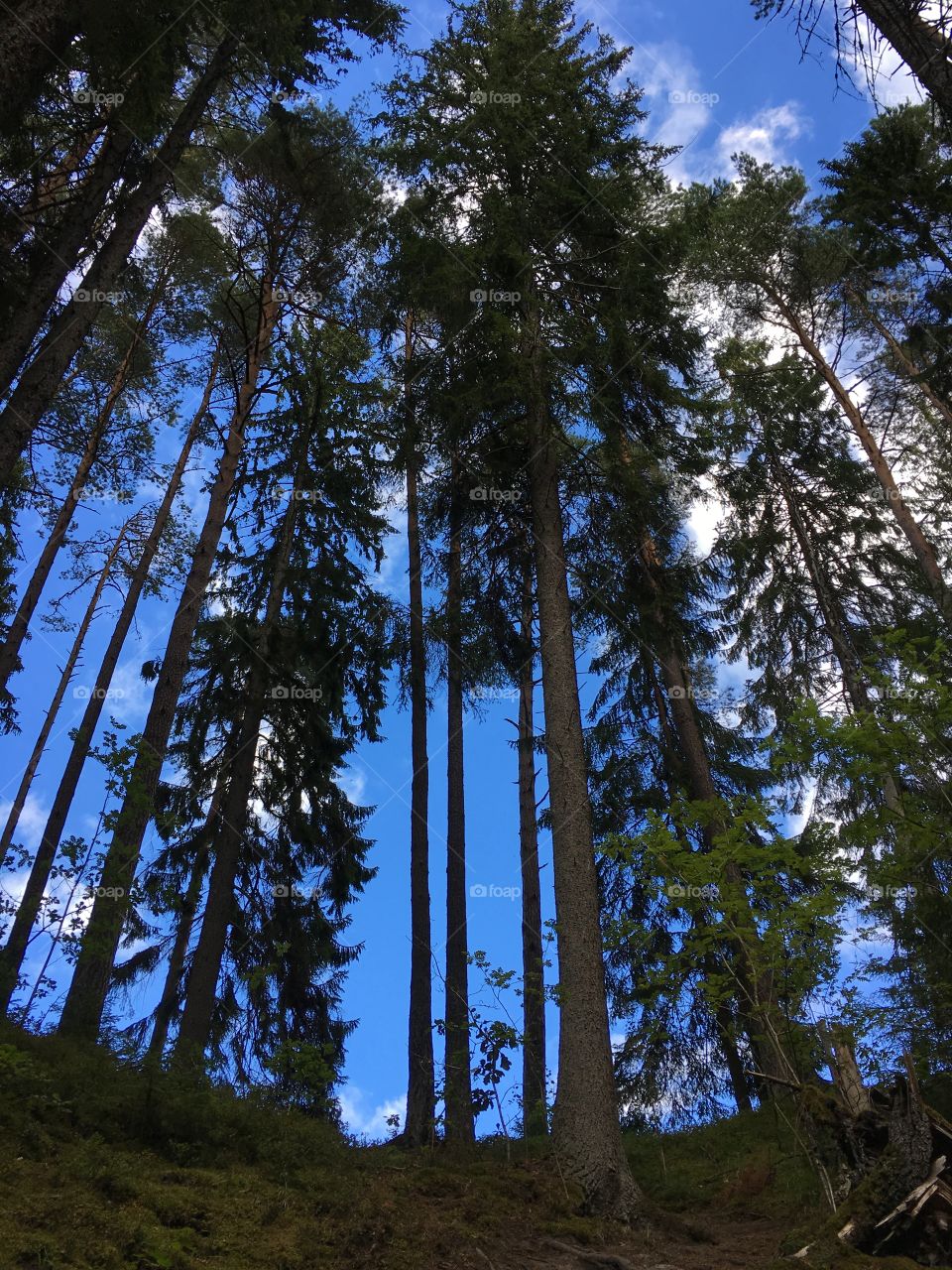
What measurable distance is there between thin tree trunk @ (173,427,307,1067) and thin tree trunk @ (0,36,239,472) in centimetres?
457

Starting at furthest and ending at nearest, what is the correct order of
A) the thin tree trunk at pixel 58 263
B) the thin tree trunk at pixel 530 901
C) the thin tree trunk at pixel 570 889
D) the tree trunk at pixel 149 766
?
1. the thin tree trunk at pixel 530 901
2. the tree trunk at pixel 149 766
3. the thin tree trunk at pixel 58 263
4. the thin tree trunk at pixel 570 889

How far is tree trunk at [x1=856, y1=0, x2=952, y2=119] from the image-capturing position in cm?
651

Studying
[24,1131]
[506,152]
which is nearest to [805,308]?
[506,152]

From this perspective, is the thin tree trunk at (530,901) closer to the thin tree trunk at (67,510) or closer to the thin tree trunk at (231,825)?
the thin tree trunk at (231,825)

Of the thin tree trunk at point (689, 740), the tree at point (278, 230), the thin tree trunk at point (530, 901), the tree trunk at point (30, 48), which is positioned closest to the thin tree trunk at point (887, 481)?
the thin tree trunk at point (689, 740)

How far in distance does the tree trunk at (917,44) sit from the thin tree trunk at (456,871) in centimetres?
612

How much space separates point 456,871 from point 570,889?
4.67 meters

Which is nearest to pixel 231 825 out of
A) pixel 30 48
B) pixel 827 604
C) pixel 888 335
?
pixel 30 48

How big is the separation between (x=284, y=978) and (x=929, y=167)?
570 inches

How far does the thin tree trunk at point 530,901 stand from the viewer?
11.5m

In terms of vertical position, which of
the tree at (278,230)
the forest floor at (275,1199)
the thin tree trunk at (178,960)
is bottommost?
the forest floor at (275,1199)

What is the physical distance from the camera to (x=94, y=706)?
14.6 metres

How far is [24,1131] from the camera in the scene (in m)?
4.97

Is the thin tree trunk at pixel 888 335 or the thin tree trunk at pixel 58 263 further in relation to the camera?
the thin tree trunk at pixel 888 335
